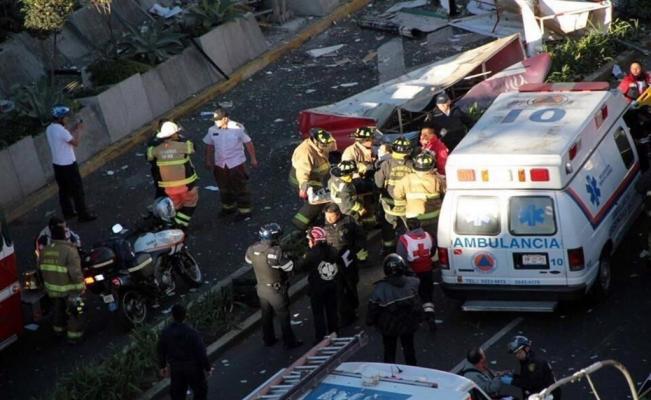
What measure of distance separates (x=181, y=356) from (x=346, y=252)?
267 cm

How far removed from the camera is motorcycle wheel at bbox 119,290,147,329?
52.5 feet

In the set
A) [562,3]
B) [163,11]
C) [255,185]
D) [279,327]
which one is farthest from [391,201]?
[163,11]

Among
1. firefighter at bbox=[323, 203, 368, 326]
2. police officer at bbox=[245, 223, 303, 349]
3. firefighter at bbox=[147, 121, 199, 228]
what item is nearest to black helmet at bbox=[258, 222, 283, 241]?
police officer at bbox=[245, 223, 303, 349]

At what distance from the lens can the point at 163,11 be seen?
25734 mm

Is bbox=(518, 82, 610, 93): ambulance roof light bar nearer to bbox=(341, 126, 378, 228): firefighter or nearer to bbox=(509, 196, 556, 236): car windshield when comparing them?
bbox=(341, 126, 378, 228): firefighter

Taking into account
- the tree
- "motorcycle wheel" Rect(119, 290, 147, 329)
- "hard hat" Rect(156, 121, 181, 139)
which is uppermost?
the tree

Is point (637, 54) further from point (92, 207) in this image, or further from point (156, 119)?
point (92, 207)

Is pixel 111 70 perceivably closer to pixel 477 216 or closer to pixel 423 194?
pixel 423 194

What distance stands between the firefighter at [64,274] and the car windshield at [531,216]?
4.75 metres

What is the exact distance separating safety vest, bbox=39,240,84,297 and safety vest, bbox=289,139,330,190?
10.8 ft

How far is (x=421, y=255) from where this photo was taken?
1523 cm

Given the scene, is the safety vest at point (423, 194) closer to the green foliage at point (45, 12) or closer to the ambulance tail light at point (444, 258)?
the ambulance tail light at point (444, 258)

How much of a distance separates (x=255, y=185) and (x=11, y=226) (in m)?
3.44

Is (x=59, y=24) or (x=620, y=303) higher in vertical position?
(x=59, y=24)
